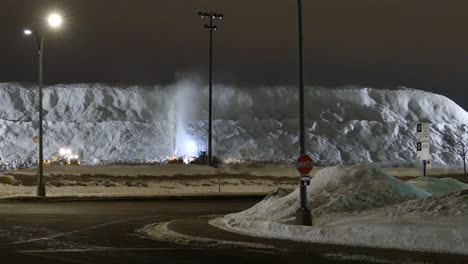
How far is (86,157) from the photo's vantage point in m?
116

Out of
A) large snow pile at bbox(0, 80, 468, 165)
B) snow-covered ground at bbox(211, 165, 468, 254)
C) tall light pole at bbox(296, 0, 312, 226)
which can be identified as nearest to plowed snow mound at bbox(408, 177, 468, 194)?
snow-covered ground at bbox(211, 165, 468, 254)

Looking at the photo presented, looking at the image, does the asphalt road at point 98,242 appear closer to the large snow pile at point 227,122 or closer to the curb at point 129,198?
the curb at point 129,198

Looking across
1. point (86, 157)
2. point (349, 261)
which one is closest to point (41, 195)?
point (349, 261)

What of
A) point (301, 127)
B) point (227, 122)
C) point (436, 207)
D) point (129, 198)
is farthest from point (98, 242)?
point (227, 122)

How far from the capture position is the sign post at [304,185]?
687 inches

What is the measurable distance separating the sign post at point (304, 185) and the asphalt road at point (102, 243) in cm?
287

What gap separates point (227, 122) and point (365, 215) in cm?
11783

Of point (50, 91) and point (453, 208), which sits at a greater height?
point (50, 91)

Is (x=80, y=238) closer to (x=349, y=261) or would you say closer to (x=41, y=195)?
(x=349, y=261)

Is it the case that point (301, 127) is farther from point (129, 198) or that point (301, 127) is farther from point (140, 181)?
point (140, 181)

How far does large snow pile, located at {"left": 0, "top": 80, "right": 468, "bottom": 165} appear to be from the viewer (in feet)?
391

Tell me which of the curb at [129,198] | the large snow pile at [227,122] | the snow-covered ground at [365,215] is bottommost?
the curb at [129,198]

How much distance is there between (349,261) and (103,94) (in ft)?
459

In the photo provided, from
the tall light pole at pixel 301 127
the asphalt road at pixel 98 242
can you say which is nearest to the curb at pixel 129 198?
the asphalt road at pixel 98 242
